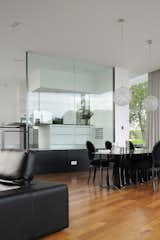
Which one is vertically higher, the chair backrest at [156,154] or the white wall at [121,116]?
the white wall at [121,116]

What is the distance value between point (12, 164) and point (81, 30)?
3.51 m

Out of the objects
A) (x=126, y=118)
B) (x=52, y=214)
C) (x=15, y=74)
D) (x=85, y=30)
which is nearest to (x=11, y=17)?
(x=85, y=30)

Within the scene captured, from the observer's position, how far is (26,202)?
2.39m

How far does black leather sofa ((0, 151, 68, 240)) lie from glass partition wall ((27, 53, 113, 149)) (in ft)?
12.5

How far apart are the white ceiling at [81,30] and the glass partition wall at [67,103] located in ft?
1.18

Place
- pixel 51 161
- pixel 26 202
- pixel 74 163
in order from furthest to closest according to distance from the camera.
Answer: pixel 74 163
pixel 51 161
pixel 26 202

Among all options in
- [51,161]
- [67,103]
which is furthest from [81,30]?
[51,161]

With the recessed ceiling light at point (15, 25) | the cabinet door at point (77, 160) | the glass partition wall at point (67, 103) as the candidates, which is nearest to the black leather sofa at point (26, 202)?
the recessed ceiling light at point (15, 25)

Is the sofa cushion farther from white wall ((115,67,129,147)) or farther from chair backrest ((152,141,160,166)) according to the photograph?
white wall ((115,67,129,147))

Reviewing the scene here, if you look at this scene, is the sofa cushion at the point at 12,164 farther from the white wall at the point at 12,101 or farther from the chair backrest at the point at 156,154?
the white wall at the point at 12,101

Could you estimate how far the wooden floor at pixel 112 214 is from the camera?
2.71 metres

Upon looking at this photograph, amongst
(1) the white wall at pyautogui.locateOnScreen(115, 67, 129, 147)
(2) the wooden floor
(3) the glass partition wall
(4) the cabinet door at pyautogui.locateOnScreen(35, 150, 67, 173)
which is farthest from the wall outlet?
(2) the wooden floor

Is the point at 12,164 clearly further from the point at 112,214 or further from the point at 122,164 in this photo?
the point at 122,164

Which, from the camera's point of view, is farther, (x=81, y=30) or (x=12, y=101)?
(x=12, y=101)
